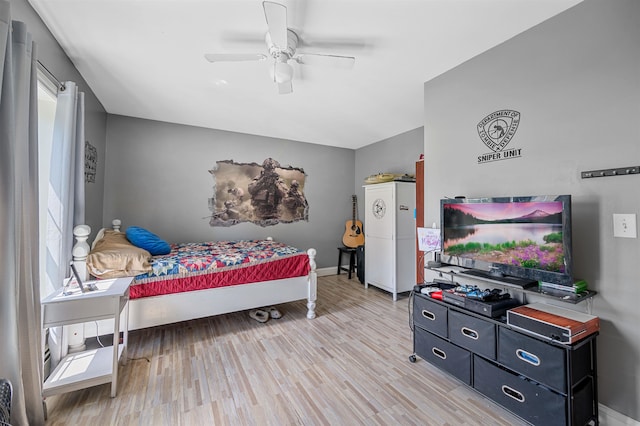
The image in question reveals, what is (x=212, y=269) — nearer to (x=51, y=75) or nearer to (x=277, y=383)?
(x=277, y=383)

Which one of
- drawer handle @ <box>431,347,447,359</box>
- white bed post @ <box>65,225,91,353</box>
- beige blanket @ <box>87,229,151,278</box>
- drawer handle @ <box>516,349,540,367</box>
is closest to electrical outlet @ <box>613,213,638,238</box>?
drawer handle @ <box>516,349,540,367</box>

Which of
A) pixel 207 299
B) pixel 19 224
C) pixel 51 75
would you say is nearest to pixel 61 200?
pixel 19 224

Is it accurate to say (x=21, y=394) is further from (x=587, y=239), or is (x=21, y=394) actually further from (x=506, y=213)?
(x=587, y=239)

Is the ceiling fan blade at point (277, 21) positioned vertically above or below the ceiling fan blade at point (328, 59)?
below

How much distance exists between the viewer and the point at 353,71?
2424mm

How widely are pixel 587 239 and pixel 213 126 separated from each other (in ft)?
14.2

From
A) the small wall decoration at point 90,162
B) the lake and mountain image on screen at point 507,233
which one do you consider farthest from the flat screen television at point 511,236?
the small wall decoration at point 90,162

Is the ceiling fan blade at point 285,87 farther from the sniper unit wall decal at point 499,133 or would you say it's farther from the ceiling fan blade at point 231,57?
the sniper unit wall decal at point 499,133

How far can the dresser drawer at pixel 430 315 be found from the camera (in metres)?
1.97

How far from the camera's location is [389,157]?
179 inches

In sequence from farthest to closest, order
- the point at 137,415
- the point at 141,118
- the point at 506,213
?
the point at 141,118 < the point at 506,213 < the point at 137,415

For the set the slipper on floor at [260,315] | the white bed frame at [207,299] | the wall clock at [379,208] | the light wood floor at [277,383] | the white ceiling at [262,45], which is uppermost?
the white ceiling at [262,45]

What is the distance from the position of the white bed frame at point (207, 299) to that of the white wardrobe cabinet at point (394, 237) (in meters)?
1.31

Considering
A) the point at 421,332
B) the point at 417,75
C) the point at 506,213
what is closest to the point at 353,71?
the point at 417,75
